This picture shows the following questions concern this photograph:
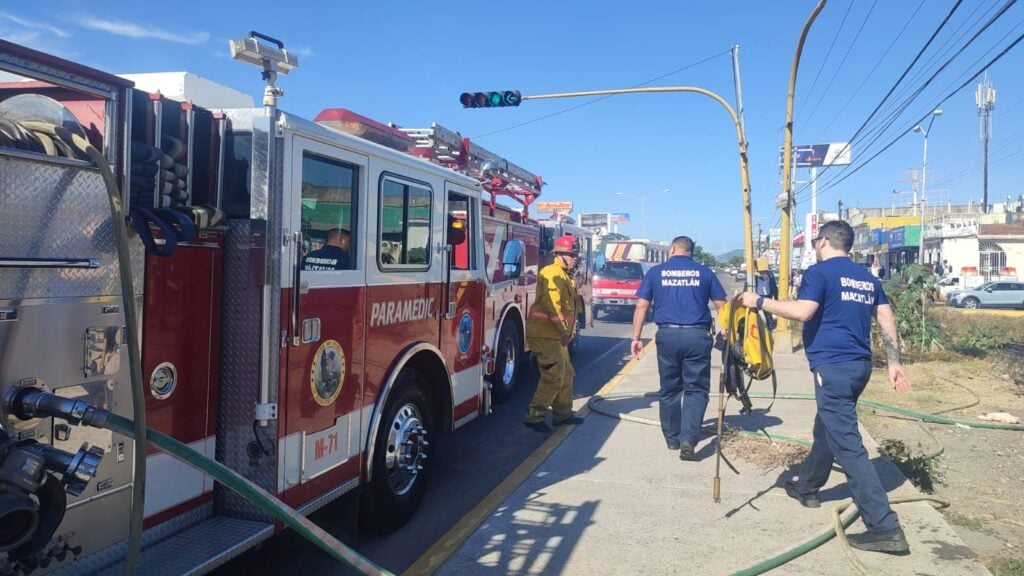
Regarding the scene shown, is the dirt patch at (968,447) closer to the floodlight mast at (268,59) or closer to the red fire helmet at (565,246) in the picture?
the red fire helmet at (565,246)

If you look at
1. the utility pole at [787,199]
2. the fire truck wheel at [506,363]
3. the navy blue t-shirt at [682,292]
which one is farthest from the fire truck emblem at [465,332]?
the utility pole at [787,199]

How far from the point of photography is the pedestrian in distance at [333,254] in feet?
12.6

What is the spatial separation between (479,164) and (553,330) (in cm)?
194

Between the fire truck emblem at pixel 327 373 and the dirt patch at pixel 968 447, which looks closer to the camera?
the fire truck emblem at pixel 327 373

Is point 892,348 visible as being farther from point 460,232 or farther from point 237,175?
point 237,175

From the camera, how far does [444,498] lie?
5.48m

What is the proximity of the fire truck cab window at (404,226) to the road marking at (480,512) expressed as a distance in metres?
1.75

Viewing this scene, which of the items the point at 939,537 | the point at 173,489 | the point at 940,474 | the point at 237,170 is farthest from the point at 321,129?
the point at 940,474

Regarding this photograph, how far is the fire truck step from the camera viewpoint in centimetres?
291

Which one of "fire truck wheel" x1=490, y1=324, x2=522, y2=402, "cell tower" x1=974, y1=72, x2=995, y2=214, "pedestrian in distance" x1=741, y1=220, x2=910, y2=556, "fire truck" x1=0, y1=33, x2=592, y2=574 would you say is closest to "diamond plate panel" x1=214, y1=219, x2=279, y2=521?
"fire truck" x1=0, y1=33, x2=592, y2=574

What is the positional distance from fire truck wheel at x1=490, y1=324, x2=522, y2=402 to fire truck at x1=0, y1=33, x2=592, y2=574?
282 centimetres

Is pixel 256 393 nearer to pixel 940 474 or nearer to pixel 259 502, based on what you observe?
pixel 259 502

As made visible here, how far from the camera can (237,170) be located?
3.53 meters

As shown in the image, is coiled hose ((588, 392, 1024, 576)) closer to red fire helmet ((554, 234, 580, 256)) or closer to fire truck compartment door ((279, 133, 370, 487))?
red fire helmet ((554, 234, 580, 256))
